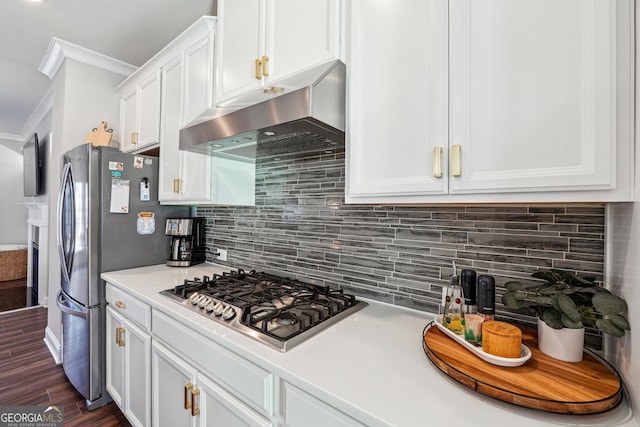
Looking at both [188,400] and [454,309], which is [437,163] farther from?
[188,400]

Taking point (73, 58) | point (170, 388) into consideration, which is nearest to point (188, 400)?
point (170, 388)

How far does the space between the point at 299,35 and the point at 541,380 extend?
1395 millimetres

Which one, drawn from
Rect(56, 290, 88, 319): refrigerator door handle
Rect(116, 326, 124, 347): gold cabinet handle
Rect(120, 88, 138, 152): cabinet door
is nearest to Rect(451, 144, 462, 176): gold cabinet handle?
Rect(116, 326, 124, 347): gold cabinet handle

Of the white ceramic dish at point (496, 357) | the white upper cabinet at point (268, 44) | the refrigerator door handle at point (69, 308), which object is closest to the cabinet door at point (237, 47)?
the white upper cabinet at point (268, 44)

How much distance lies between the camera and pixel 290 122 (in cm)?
106

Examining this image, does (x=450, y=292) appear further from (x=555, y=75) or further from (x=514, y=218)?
(x=555, y=75)

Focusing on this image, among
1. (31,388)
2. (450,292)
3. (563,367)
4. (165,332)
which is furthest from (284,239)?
(31,388)

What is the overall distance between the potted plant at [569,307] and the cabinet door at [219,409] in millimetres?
845

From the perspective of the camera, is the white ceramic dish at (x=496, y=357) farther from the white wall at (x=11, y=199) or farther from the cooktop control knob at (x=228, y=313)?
the white wall at (x=11, y=199)

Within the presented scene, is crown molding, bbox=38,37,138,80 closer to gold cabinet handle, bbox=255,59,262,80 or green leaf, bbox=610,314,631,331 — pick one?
gold cabinet handle, bbox=255,59,262,80

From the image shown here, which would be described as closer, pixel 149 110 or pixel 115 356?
pixel 115 356

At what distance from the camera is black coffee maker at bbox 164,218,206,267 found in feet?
7.12

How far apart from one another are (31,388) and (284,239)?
219 centimetres

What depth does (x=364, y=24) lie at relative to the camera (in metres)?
1.03
